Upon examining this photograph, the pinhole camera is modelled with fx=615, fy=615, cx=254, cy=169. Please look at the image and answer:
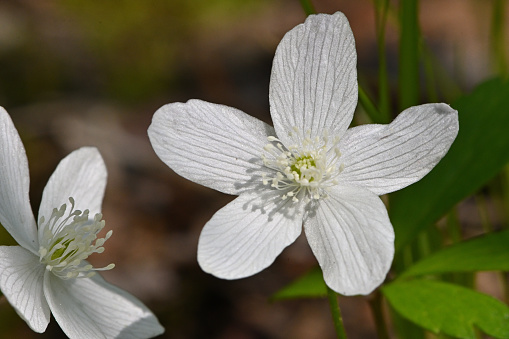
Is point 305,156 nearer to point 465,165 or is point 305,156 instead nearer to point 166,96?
point 465,165

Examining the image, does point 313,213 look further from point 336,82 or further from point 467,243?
point 467,243

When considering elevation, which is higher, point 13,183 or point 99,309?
point 13,183

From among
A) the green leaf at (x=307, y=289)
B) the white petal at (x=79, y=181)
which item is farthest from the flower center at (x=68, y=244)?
the green leaf at (x=307, y=289)

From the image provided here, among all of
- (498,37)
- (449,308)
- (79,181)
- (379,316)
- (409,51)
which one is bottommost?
(379,316)

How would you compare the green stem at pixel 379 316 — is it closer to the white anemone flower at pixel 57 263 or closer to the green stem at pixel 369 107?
the green stem at pixel 369 107

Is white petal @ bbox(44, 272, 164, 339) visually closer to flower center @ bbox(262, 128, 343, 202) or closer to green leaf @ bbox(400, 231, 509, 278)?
flower center @ bbox(262, 128, 343, 202)

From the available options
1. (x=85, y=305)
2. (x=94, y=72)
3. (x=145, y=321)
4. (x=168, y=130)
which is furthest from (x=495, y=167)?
(x=94, y=72)

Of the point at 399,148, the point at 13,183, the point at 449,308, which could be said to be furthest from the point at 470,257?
the point at 13,183
